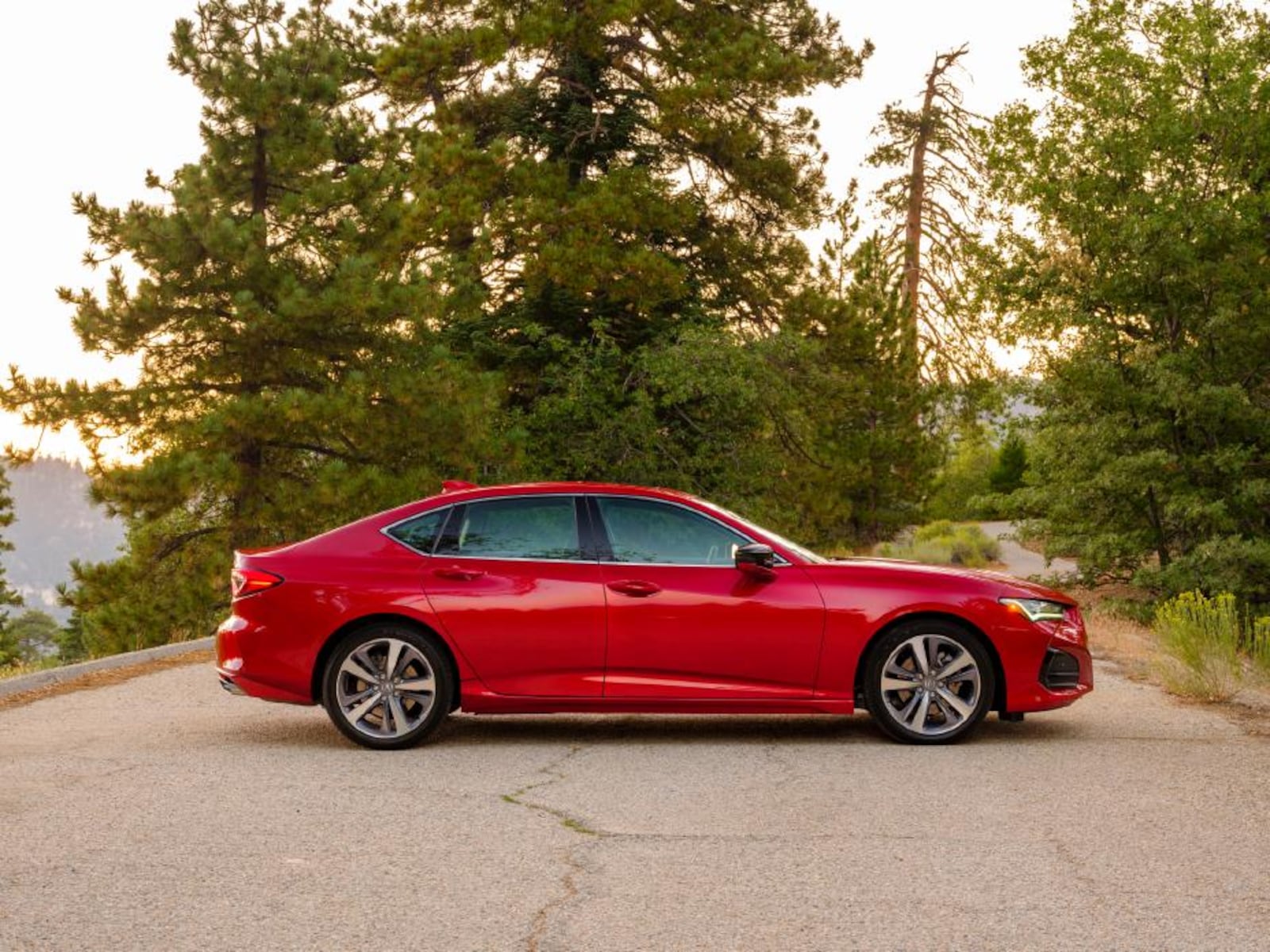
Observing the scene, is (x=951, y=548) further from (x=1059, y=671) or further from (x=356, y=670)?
(x=356, y=670)

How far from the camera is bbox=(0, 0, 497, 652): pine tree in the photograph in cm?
2608

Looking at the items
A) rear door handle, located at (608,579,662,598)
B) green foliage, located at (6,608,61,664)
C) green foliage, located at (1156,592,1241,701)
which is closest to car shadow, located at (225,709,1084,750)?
rear door handle, located at (608,579,662,598)

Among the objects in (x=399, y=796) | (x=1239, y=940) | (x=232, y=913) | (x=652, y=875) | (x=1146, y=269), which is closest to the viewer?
(x=1239, y=940)

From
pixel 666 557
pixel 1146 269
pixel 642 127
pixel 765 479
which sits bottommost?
pixel 666 557

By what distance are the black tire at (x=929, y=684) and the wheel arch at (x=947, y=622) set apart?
0.06ft

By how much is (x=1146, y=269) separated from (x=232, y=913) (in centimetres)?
2032

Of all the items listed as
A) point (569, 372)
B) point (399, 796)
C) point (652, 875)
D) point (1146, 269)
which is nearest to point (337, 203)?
point (569, 372)

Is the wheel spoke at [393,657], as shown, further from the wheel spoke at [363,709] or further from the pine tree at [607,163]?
the pine tree at [607,163]

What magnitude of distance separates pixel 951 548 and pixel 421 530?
28.0 metres

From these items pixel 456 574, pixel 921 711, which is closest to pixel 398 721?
pixel 456 574

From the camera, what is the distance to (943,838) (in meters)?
6.78

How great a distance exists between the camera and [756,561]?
937 cm

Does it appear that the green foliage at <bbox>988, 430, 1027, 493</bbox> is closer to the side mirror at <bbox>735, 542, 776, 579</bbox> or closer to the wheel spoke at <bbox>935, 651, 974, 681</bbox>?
the wheel spoke at <bbox>935, 651, 974, 681</bbox>

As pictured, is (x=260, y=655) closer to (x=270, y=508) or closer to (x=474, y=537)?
(x=474, y=537)
